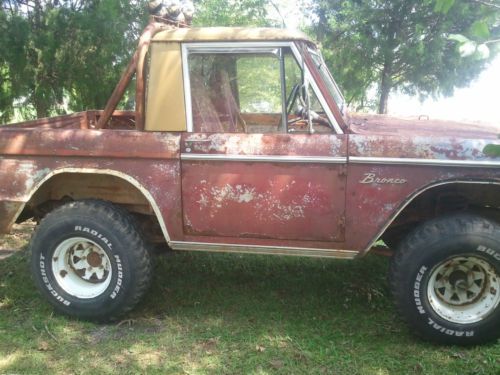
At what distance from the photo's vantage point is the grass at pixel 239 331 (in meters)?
3.01

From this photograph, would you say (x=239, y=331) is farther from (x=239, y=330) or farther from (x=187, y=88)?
(x=187, y=88)

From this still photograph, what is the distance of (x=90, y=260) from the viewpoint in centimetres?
364

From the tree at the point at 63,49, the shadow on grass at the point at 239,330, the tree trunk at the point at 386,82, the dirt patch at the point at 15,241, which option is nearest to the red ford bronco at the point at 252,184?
the shadow on grass at the point at 239,330

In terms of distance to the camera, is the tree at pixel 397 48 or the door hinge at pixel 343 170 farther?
the tree at pixel 397 48

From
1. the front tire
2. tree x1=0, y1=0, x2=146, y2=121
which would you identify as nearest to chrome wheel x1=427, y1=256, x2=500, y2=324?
the front tire

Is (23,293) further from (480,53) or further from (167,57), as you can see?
(480,53)

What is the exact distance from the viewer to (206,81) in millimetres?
3496

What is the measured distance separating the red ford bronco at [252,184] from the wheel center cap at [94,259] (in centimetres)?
1

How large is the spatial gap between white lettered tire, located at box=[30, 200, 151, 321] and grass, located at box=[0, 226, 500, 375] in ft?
0.54

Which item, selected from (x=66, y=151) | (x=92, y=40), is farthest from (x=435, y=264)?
(x=92, y=40)

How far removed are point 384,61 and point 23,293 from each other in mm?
5799

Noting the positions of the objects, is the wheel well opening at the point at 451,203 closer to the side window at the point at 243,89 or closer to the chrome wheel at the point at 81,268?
the side window at the point at 243,89

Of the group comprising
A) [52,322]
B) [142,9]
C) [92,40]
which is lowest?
[52,322]

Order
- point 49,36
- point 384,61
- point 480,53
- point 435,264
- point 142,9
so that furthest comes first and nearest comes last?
point 384,61 → point 142,9 → point 49,36 → point 435,264 → point 480,53
